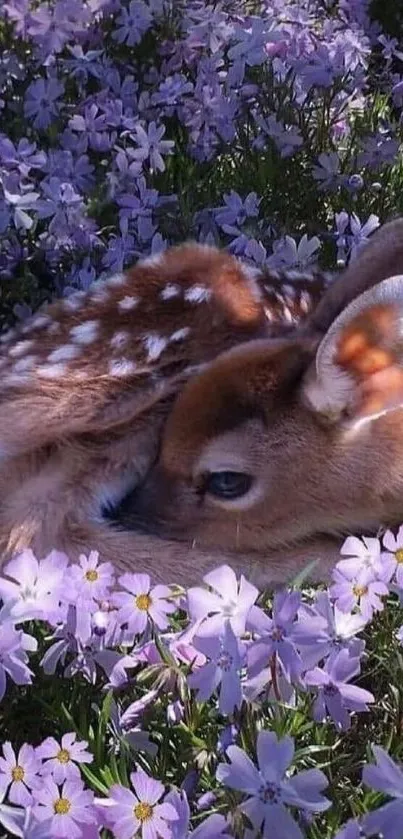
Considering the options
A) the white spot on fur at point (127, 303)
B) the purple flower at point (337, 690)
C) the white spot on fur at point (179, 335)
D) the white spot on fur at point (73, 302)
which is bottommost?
the white spot on fur at point (179, 335)

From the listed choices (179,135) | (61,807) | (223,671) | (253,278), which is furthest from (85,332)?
(61,807)

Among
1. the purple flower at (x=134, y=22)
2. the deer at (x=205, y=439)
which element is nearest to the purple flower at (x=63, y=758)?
the deer at (x=205, y=439)

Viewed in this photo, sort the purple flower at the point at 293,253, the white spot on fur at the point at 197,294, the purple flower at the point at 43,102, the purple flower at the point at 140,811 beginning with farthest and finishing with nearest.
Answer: the purple flower at the point at 43,102, the purple flower at the point at 293,253, the white spot on fur at the point at 197,294, the purple flower at the point at 140,811

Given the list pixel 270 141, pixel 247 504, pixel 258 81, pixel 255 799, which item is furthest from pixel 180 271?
pixel 255 799

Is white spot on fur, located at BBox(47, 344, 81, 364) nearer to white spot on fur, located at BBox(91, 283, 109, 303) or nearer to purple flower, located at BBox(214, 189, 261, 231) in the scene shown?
white spot on fur, located at BBox(91, 283, 109, 303)

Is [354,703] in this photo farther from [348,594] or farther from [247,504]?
[247,504]

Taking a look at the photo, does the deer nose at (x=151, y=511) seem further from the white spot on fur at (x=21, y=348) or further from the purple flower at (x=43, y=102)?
the purple flower at (x=43, y=102)
